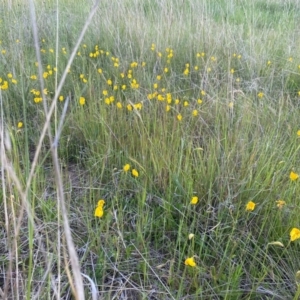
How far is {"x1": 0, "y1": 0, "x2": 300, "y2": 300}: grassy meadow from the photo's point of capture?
3.51ft

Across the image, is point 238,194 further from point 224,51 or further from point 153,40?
point 153,40

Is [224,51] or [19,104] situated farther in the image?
[224,51]

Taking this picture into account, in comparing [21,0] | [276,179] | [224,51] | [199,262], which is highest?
[21,0]

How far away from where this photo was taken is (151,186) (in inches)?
56.7

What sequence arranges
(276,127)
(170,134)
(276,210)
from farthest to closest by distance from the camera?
(276,127) < (170,134) < (276,210)

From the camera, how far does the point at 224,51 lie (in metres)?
2.69

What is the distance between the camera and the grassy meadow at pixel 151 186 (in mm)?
1070

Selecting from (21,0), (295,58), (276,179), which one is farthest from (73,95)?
(21,0)

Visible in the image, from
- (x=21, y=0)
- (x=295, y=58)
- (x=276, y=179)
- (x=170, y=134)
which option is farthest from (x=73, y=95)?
→ (x=21, y=0)

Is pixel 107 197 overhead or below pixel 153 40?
below

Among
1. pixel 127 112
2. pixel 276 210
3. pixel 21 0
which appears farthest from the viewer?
pixel 21 0

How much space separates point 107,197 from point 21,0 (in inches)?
111

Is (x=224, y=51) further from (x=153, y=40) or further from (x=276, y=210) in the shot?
(x=276, y=210)

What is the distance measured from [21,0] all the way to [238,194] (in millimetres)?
3065
